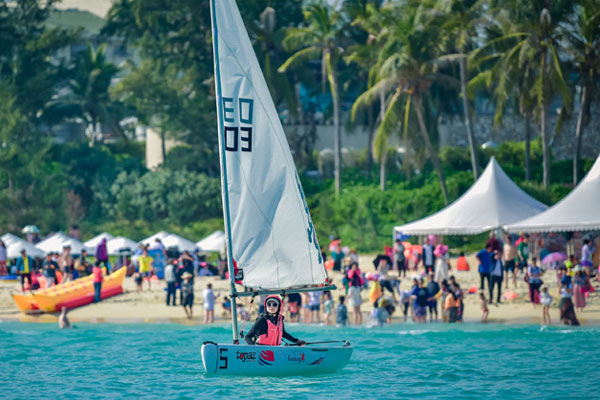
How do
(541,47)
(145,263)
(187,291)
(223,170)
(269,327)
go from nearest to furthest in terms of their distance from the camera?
(269,327)
(223,170)
(187,291)
(145,263)
(541,47)

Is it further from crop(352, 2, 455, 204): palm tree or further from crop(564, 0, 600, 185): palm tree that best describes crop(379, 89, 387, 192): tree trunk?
crop(564, 0, 600, 185): palm tree

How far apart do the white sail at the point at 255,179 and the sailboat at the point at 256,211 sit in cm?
2

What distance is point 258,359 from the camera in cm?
2159

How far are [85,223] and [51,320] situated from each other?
2704 cm

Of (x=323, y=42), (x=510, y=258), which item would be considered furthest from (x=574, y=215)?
(x=323, y=42)

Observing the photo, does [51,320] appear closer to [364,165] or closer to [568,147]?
[364,165]

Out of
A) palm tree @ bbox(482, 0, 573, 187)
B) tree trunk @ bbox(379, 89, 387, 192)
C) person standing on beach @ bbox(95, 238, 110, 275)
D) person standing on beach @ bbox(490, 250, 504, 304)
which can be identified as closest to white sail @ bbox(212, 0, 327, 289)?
person standing on beach @ bbox(490, 250, 504, 304)

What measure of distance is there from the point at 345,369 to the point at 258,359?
5.05 meters

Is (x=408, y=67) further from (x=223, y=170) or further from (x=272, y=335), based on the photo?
(x=272, y=335)

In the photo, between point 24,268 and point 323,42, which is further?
point 323,42

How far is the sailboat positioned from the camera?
21734 millimetres

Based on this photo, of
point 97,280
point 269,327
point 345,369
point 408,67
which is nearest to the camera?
point 269,327

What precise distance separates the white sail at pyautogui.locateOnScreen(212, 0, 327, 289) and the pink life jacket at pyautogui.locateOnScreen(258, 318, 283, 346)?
3.38 feet


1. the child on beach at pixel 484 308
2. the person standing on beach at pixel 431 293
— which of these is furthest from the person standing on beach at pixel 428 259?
the child on beach at pixel 484 308
